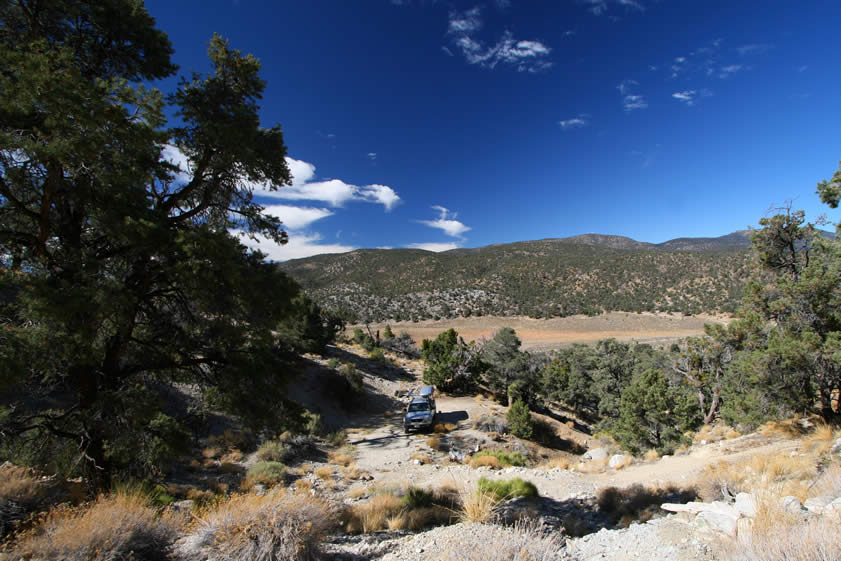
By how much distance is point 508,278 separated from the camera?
8325 cm

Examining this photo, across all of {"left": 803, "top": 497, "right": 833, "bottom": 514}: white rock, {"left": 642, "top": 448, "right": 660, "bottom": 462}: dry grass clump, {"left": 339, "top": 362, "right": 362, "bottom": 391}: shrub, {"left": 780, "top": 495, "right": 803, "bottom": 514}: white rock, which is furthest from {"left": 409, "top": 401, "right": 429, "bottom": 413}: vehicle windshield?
{"left": 780, "top": 495, "right": 803, "bottom": 514}: white rock

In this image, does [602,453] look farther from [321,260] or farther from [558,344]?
[321,260]

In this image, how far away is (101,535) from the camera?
10.9 ft

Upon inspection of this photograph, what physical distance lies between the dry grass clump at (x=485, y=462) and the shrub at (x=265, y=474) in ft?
20.6

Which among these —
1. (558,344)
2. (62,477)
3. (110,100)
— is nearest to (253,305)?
(110,100)

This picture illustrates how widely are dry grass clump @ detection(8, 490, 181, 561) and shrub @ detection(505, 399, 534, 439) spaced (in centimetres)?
1491

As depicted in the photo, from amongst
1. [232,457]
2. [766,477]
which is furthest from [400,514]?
[232,457]

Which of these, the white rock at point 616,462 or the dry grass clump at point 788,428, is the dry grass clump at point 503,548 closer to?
the white rock at point 616,462

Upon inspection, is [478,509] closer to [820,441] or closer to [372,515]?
[372,515]

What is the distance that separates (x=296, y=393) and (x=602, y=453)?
48.9 feet

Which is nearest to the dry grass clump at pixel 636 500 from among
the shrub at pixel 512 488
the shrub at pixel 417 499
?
the shrub at pixel 512 488

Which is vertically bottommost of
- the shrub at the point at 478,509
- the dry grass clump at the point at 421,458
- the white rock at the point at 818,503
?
the dry grass clump at the point at 421,458

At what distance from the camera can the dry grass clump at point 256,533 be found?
352cm

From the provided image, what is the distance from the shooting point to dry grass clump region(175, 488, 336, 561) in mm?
3520
